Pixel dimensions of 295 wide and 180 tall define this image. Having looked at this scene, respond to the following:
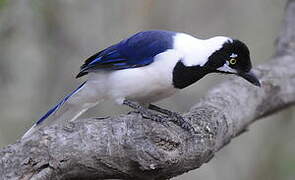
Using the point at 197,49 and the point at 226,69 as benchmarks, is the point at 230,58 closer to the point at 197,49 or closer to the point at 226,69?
the point at 226,69

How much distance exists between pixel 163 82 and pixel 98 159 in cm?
92

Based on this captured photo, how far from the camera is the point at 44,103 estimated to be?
554 cm

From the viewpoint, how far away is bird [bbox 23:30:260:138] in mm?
3492

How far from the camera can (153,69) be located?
3.51 m

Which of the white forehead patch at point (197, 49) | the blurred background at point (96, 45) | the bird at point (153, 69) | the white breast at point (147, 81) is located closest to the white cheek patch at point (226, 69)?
the bird at point (153, 69)

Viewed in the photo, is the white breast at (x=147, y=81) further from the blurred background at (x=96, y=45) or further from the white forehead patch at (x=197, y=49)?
the blurred background at (x=96, y=45)

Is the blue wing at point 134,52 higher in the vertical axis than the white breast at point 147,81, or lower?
higher

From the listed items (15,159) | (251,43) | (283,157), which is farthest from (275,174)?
(15,159)

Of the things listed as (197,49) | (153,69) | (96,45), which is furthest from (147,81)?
(96,45)

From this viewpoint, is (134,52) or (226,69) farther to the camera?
(134,52)

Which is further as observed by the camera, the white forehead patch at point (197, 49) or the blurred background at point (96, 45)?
the blurred background at point (96, 45)

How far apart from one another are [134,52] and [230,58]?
601mm

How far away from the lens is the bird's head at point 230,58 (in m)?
3.54

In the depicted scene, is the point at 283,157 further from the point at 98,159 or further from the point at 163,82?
the point at 98,159
